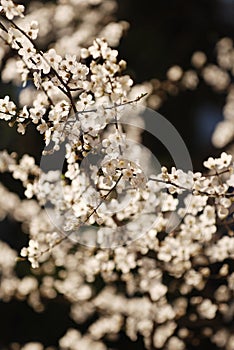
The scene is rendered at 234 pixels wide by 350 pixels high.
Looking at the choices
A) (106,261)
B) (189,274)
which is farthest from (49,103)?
(189,274)

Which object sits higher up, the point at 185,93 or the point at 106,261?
the point at 185,93

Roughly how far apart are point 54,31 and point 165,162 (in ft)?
3.24

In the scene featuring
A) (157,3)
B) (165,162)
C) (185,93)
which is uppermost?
(157,3)

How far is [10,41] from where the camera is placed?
1443mm

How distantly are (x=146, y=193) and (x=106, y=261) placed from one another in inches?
15.6

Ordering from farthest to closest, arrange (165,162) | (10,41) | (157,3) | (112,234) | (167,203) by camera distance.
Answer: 1. (157,3)
2. (165,162)
3. (112,234)
4. (167,203)
5. (10,41)

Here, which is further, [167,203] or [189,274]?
[189,274]

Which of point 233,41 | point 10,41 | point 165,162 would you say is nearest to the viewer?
point 10,41

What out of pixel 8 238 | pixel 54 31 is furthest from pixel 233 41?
pixel 8 238

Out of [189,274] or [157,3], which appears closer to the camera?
[189,274]

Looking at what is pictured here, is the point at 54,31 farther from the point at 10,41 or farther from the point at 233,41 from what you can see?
the point at 10,41

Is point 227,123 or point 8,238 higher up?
point 227,123

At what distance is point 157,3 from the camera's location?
4.01 m

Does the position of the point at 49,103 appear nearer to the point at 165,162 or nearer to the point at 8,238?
the point at 165,162
